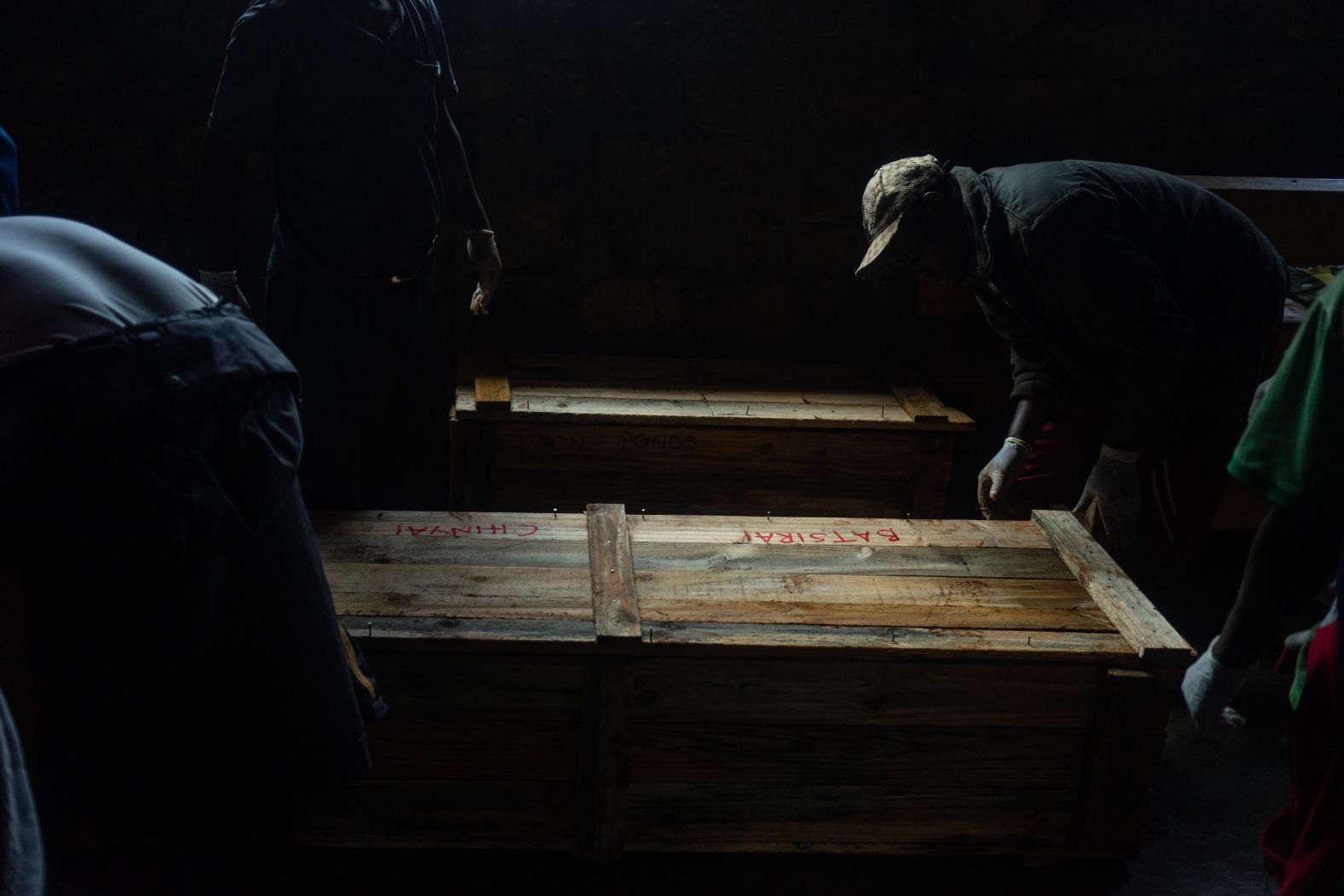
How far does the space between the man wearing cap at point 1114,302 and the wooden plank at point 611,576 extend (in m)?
0.86

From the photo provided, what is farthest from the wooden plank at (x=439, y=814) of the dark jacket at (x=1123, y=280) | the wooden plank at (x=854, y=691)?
the dark jacket at (x=1123, y=280)

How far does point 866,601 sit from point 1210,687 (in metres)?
0.73

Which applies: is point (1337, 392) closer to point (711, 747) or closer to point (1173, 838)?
point (711, 747)

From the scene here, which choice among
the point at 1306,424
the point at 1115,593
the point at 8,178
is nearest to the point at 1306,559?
the point at 1306,424

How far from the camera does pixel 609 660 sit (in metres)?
2.17

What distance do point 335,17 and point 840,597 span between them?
1.80m

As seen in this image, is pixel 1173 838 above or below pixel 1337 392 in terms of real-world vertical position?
below

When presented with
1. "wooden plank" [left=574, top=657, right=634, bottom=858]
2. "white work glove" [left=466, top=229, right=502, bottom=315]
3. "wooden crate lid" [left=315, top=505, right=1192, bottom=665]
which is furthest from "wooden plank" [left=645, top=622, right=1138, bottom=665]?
"white work glove" [left=466, top=229, right=502, bottom=315]

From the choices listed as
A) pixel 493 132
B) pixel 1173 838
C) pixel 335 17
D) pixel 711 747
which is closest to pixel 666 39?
pixel 493 132

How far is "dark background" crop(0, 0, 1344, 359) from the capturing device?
142 inches

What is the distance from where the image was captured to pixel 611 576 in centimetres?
239

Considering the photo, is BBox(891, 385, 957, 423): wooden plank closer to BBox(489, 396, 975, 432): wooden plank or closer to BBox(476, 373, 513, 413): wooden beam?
BBox(489, 396, 975, 432): wooden plank

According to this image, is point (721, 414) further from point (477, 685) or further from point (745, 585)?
point (477, 685)

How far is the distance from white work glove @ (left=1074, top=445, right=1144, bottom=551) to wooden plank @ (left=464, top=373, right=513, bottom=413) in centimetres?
160
